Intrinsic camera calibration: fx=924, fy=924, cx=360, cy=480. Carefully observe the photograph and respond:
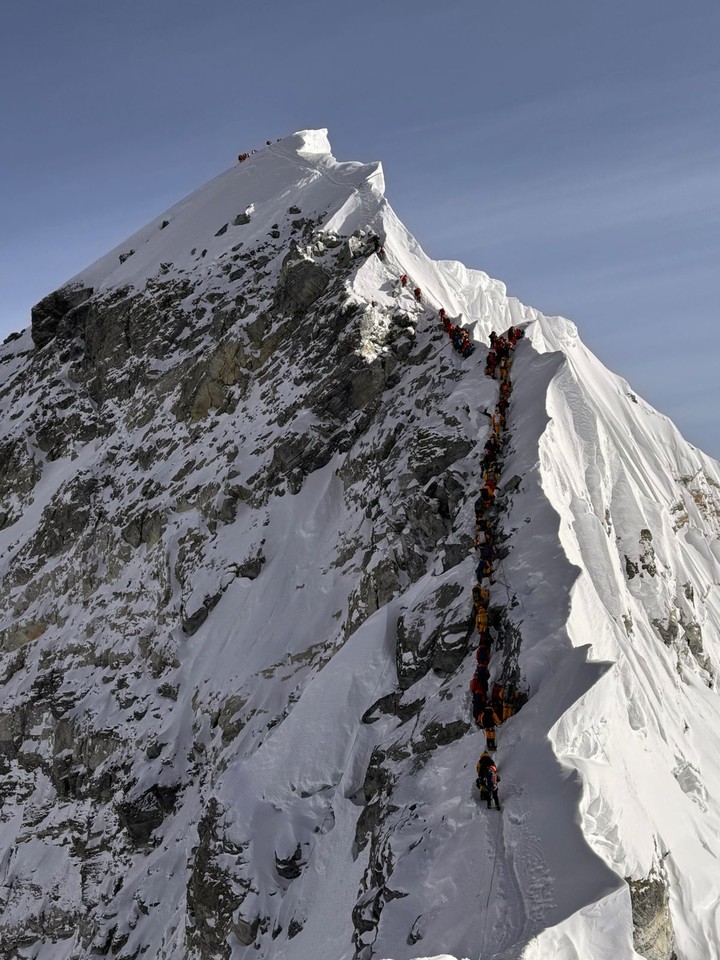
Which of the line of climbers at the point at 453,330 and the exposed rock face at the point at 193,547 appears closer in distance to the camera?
the exposed rock face at the point at 193,547

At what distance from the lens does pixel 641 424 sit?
34312 millimetres

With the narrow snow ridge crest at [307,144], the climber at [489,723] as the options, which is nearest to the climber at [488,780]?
the climber at [489,723]

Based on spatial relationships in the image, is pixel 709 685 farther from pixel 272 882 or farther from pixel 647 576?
pixel 272 882

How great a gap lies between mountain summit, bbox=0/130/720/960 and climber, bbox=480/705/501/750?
0.71 ft

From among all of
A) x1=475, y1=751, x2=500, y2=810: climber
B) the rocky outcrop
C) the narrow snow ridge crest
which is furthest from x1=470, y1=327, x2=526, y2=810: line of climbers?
the rocky outcrop

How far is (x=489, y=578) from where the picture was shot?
1873 centimetres

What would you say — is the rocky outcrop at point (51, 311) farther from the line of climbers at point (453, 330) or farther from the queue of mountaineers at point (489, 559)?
the queue of mountaineers at point (489, 559)

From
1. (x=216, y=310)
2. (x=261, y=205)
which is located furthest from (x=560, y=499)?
(x=261, y=205)

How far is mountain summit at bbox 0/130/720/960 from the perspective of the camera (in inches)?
589

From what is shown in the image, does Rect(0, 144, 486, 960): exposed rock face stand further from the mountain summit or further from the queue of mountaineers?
the queue of mountaineers

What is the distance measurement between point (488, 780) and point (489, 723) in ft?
4.60

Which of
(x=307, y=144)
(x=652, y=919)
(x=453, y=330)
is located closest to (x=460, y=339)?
(x=453, y=330)

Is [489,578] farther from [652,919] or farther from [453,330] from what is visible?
[453,330]

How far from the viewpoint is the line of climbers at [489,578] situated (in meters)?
15.2
